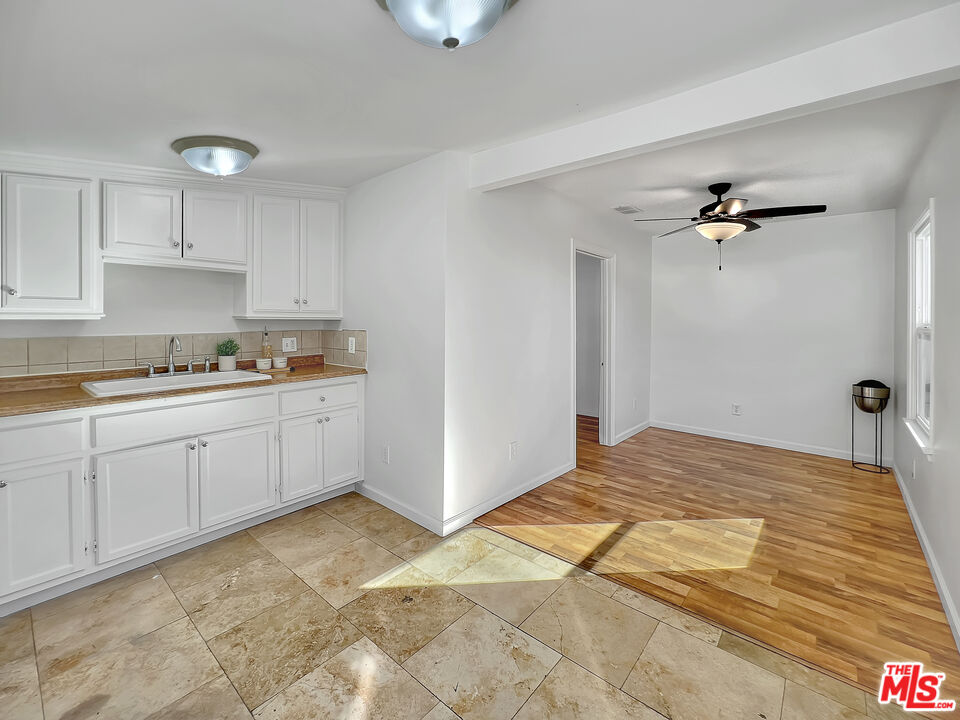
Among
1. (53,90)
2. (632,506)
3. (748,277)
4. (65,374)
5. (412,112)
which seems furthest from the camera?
(748,277)

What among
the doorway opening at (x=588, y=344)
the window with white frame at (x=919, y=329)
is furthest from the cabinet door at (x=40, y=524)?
the window with white frame at (x=919, y=329)

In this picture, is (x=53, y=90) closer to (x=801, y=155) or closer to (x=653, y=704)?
(x=653, y=704)

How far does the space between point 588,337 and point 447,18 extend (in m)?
5.53

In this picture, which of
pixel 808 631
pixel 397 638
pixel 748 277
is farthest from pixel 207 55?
pixel 748 277

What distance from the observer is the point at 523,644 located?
2.03 metres

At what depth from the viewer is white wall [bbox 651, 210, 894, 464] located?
4430mm

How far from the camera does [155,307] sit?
10.8 ft

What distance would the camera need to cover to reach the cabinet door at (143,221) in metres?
2.82

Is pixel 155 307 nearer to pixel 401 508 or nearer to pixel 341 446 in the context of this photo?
pixel 341 446

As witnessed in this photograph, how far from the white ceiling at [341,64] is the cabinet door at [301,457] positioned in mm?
1793

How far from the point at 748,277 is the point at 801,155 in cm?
235

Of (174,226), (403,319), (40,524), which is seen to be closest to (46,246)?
(174,226)

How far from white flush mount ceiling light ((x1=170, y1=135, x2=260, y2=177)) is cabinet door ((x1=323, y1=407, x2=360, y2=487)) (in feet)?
5.55

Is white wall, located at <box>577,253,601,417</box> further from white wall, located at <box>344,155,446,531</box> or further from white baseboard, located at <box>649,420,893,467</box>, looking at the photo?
white wall, located at <box>344,155,446,531</box>
